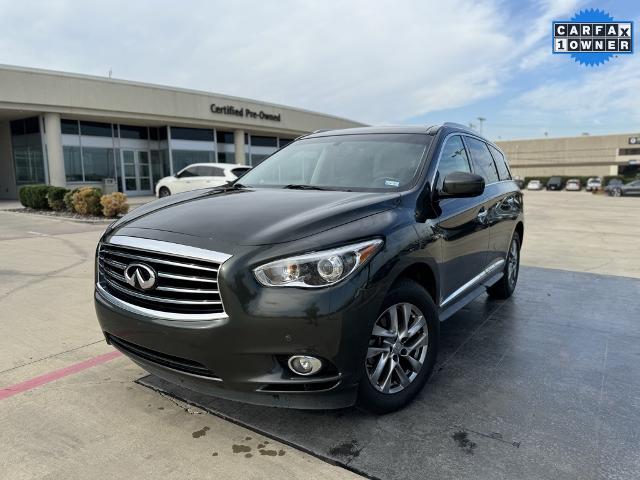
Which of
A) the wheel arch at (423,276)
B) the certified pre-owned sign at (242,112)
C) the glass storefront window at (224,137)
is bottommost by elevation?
the wheel arch at (423,276)

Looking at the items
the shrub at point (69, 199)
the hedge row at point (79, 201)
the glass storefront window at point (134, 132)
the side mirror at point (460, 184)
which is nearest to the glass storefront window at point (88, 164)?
the glass storefront window at point (134, 132)

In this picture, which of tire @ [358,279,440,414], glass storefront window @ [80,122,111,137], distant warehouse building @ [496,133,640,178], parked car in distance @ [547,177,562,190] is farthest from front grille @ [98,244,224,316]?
distant warehouse building @ [496,133,640,178]

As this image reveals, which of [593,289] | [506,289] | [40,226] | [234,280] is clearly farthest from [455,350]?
[40,226]

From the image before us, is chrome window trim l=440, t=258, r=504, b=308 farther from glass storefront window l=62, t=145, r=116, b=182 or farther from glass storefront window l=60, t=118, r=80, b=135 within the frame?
glass storefront window l=60, t=118, r=80, b=135

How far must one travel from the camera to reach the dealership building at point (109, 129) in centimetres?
2278

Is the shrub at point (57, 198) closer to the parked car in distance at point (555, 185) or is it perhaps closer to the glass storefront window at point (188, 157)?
the glass storefront window at point (188, 157)

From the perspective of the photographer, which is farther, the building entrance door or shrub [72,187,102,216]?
the building entrance door

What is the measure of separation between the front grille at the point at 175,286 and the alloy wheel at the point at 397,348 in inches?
37.0

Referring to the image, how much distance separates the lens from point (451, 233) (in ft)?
11.8

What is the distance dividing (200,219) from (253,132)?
32067 mm

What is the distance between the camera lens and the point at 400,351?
9.62 ft

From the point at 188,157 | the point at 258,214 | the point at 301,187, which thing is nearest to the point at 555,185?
the point at 188,157

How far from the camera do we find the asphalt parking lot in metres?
2.47

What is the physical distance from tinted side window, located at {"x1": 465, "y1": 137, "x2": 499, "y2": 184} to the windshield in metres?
0.98
